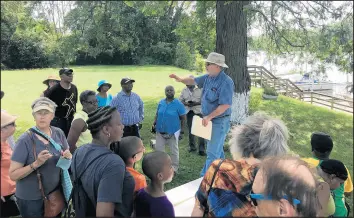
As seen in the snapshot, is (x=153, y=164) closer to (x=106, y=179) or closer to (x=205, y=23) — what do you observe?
(x=106, y=179)

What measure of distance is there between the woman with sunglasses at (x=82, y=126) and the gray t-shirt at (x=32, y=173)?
0.46 metres

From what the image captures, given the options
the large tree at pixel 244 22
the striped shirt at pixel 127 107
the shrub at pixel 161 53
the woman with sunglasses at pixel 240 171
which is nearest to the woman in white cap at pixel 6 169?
the woman with sunglasses at pixel 240 171

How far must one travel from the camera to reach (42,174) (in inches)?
106

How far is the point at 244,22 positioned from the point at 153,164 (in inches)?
250

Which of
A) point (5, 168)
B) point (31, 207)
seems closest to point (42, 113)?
point (5, 168)

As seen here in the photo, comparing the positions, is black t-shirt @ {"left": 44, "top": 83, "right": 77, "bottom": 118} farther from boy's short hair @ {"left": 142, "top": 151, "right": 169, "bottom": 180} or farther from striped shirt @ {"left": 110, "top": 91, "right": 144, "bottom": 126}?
boy's short hair @ {"left": 142, "top": 151, "right": 169, "bottom": 180}

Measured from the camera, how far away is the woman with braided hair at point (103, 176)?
1885 millimetres

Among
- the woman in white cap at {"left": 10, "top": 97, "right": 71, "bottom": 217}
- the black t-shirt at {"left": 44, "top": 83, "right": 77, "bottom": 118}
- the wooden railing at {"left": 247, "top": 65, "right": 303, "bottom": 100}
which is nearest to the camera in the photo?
the woman in white cap at {"left": 10, "top": 97, "right": 71, "bottom": 217}

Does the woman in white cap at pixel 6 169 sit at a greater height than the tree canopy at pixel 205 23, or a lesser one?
lesser

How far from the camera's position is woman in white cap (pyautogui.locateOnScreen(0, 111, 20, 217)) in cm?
272

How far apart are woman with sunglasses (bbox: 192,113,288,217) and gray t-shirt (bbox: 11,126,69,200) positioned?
4.63 ft

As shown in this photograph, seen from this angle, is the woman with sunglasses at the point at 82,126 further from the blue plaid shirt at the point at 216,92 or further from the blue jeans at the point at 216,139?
the blue jeans at the point at 216,139

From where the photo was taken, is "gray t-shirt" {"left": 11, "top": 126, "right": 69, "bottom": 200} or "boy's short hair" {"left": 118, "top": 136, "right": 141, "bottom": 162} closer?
"boy's short hair" {"left": 118, "top": 136, "right": 141, "bottom": 162}

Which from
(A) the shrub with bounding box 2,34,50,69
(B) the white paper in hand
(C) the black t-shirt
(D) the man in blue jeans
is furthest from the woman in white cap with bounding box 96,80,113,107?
(A) the shrub with bounding box 2,34,50,69
